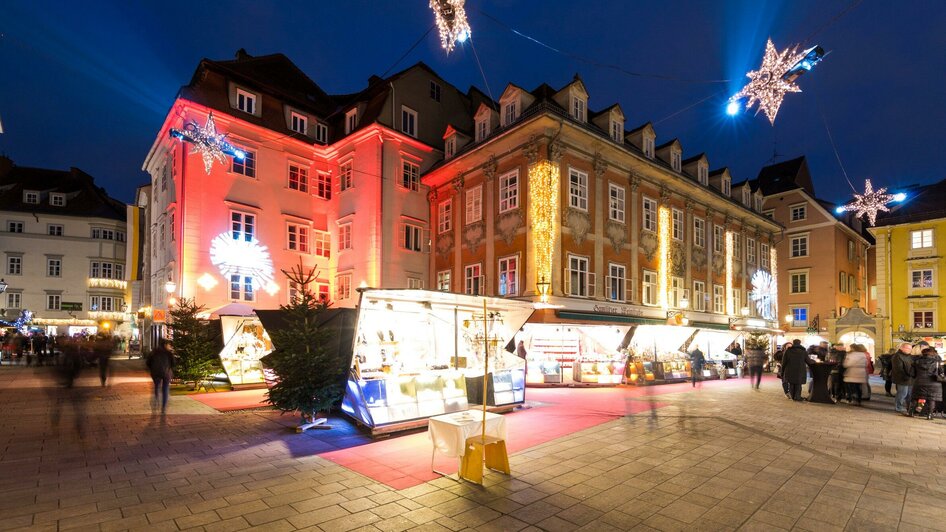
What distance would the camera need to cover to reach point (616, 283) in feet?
A: 74.3

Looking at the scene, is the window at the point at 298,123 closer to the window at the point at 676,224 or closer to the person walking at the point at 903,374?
the window at the point at 676,224

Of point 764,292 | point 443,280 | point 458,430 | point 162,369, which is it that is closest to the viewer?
point 458,430

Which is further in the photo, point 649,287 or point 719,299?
point 719,299

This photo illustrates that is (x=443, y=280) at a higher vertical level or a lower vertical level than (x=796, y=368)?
higher

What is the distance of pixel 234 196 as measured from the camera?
23.1 metres

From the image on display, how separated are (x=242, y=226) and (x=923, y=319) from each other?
4354cm

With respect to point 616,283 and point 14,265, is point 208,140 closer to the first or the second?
point 616,283

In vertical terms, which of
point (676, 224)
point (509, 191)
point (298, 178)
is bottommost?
point (676, 224)

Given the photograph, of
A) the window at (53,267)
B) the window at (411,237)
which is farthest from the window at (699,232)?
the window at (53,267)

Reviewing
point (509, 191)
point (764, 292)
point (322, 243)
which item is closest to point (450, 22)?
point (509, 191)

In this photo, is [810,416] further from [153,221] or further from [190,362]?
[153,221]

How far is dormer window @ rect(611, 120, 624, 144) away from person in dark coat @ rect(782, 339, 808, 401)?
39.8ft

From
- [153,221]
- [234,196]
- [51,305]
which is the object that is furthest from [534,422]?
[51,305]

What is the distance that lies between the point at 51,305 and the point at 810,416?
55969mm
